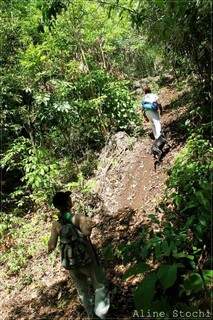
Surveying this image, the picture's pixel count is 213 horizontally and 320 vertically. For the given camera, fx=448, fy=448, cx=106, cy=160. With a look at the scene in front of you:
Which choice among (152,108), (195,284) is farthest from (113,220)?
(195,284)

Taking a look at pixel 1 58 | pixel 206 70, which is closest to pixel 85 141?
pixel 1 58

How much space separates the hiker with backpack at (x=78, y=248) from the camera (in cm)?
507

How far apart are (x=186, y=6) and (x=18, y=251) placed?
6282 mm

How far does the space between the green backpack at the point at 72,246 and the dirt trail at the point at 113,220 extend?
1.12m

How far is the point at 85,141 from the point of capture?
1282cm

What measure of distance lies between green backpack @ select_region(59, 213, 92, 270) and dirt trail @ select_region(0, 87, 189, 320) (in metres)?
1.12

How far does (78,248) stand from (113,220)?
13.2ft

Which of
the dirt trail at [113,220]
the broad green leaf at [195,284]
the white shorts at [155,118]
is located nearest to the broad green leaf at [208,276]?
the broad green leaf at [195,284]

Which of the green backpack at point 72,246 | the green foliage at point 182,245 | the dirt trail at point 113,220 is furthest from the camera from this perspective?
the dirt trail at point 113,220

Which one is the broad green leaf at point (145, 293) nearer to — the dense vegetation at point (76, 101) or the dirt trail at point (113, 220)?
the dense vegetation at point (76, 101)

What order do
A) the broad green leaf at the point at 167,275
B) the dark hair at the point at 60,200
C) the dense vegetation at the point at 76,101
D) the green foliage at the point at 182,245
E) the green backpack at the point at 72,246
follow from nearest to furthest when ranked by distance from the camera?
the broad green leaf at the point at 167,275 < the green foliage at the point at 182,245 < the green backpack at the point at 72,246 < the dark hair at the point at 60,200 < the dense vegetation at the point at 76,101

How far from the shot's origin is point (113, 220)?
9062mm

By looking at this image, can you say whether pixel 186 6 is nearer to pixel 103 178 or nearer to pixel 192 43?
pixel 192 43
